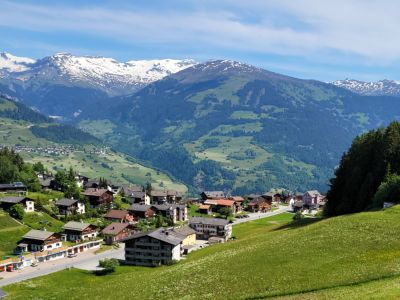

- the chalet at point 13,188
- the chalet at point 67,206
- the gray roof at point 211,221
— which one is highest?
the chalet at point 13,188

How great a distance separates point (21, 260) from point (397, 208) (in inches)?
3186

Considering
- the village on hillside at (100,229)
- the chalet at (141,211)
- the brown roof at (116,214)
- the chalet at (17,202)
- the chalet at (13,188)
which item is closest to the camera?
the village on hillside at (100,229)

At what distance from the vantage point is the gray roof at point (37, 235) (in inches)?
4850

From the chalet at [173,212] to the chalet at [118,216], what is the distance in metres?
18.1

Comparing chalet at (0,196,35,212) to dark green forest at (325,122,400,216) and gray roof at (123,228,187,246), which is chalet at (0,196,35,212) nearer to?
gray roof at (123,228,187,246)

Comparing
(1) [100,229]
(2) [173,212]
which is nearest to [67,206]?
(1) [100,229]

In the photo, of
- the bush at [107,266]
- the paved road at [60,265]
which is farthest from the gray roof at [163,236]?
the paved road at [60,265]

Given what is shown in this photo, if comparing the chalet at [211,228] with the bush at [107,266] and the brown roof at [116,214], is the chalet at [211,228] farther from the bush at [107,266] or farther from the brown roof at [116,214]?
the bush at [107,266]

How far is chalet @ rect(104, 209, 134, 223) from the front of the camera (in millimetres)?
161500

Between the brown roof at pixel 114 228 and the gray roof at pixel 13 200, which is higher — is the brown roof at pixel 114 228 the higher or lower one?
the lower one

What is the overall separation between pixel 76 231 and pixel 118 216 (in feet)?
86.9

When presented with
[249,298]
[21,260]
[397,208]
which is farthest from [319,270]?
[21,260]

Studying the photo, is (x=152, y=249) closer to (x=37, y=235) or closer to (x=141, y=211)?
(x=37, y=235)

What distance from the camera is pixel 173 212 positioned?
181 metres
